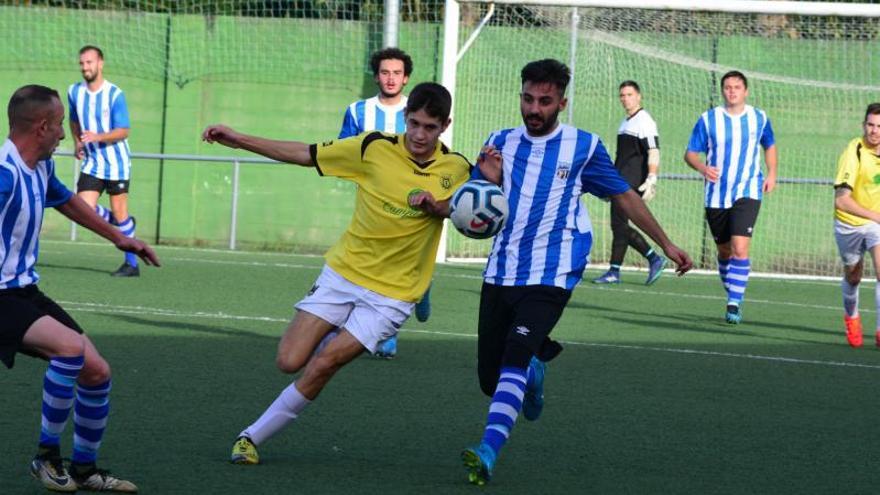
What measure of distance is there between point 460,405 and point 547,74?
2.17 metres

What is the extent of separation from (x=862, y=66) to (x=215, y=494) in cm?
1449

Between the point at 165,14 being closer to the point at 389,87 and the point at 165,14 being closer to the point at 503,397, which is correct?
the point at 389,87

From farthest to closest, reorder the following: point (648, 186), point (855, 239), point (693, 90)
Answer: point (693, 90), point (648, 186), point (855, 239)

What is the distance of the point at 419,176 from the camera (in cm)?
648

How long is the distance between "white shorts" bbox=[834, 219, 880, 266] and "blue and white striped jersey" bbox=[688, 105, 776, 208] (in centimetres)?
139

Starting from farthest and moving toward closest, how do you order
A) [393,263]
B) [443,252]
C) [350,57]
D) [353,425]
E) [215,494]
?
[350,57] → [443,252] → [353,425] → [393,263] → [215,494]

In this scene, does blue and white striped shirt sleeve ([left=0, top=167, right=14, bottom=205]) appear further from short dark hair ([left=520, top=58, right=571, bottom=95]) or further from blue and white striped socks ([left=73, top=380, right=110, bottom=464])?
short dark hair ([left=520, top=58, right=571, bottom=95])

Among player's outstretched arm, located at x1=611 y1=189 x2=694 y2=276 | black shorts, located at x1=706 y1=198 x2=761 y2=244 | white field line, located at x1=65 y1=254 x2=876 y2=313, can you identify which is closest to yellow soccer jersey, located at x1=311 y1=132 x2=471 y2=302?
player's outstretched arm, located at x1=611 y1=189 x2=694 y2=276

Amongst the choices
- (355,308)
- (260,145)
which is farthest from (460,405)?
(260,145)

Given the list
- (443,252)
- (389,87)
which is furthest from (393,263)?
(443,252)

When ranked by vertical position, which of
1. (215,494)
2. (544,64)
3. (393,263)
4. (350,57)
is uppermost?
(350,57)

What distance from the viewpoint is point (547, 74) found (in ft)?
20.4

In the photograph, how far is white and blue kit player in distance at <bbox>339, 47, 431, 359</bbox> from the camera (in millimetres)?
9453

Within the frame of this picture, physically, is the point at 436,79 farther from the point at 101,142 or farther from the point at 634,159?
the point at 101,142
